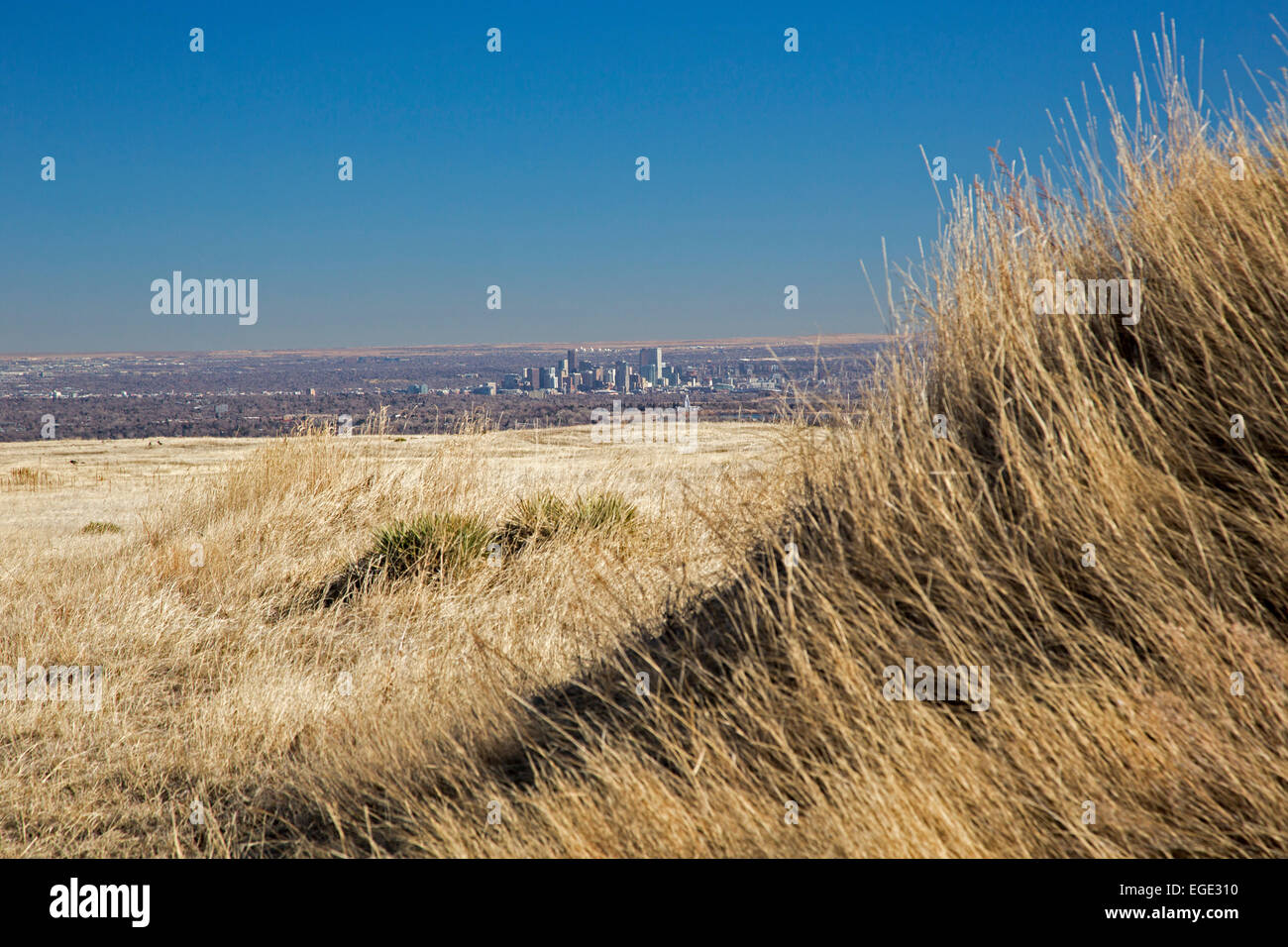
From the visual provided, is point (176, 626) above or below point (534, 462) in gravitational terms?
below

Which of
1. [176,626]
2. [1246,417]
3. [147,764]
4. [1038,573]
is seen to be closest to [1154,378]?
[1246,417]

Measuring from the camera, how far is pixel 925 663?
2648mm

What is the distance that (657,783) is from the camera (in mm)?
2494

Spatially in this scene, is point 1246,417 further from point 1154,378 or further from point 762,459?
point 762,459

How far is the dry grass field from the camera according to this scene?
223cm

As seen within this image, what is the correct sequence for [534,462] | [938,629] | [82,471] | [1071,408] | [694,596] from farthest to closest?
[82,471] < [534,462] < [694,596] < [1071,408] < [938,629]

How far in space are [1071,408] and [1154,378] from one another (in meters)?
0.44

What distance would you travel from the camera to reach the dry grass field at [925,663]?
2.23m
